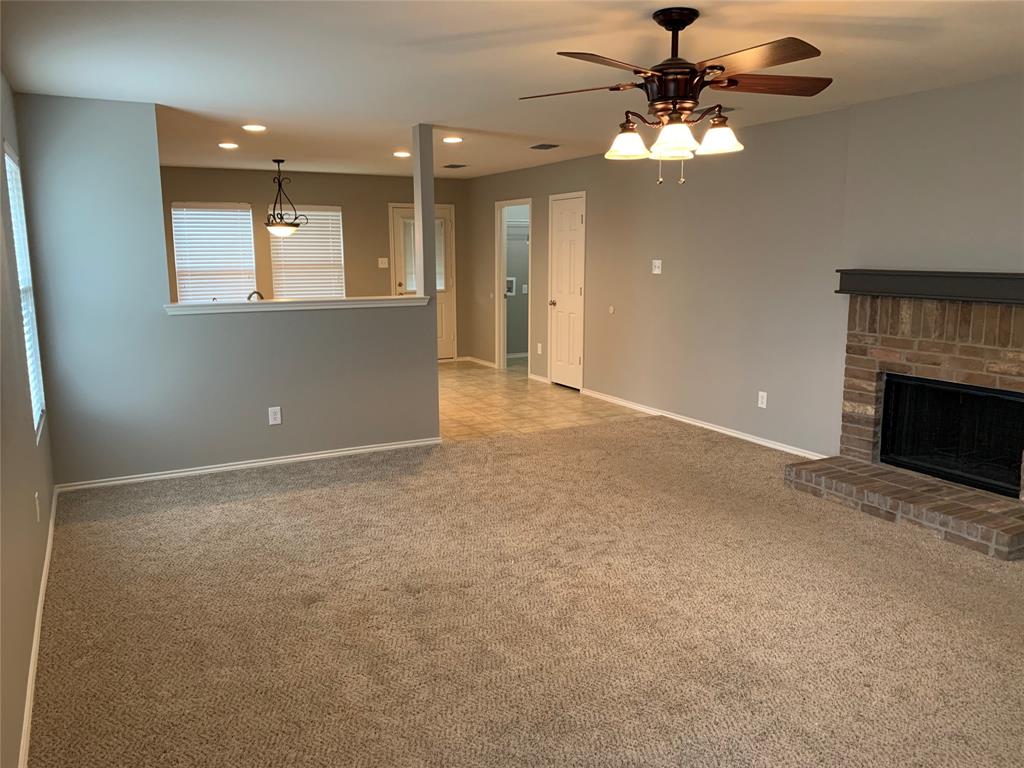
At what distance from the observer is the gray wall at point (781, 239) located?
4.08 meters

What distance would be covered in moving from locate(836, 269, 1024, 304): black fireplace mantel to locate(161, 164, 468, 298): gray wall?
5663mm

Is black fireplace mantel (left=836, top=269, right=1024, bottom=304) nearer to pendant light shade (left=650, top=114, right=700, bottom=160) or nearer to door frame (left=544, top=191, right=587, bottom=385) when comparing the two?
pendant light shade (left=650, top=114, right=700, bottom=160)

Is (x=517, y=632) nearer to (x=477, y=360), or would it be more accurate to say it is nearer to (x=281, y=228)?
(x=281, y=228)

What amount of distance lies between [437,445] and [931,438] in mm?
3332

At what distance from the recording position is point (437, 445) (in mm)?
5559

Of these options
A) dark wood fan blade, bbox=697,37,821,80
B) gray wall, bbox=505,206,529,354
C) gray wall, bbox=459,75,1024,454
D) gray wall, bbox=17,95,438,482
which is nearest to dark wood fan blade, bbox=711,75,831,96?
dark wood fan blade, bbox=697,37,821,80

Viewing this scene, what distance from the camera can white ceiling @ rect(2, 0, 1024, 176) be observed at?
2.83 meters

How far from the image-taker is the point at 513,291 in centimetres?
979

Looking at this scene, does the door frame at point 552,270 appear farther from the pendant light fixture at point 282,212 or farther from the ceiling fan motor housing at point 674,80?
the ceiling fan motor housing at point 674,80

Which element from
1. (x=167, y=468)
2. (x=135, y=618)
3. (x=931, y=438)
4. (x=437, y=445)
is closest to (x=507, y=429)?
(x=437, y=445)

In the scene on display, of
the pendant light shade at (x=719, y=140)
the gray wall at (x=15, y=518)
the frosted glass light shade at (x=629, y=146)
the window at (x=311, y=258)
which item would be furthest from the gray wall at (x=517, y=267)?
the pendant light shade at (x=719, y=140)

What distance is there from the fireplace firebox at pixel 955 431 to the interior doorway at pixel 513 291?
5.15 m

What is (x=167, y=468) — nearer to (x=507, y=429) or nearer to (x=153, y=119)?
(x=153, y=119)

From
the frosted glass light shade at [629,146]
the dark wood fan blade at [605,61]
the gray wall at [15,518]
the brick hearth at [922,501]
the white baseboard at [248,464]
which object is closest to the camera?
the gray wall at [15,518]
